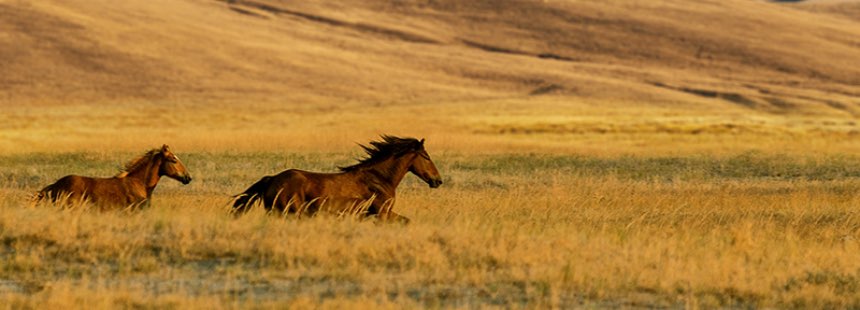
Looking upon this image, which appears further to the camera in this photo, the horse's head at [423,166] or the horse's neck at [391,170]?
the horse's head at [423,166]

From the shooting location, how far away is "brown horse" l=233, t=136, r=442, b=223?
15.5 metres

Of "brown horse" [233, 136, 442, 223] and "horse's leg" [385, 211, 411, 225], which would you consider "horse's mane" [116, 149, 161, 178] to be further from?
"horse's leg" [385, 211, 411, 225]

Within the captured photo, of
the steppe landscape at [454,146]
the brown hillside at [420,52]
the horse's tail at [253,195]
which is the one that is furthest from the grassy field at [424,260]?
the brown hillside at [420,52]

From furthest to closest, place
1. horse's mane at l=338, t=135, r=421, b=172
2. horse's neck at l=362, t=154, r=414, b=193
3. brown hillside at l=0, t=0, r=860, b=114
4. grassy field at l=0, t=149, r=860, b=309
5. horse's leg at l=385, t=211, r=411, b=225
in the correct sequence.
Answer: brown hillside at l=0, t=0, r=860, b=114 → horse's mane at l=338, t=135, r=421, b=172 → horse's neck at l=362, t=154, r=414, b=193 → horse's leg at l=385, t=211, r=411, b=225 → grassy field at l=0, t=149, r=860, b=309

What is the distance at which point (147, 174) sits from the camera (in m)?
17.3

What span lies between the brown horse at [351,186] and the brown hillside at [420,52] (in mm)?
68329

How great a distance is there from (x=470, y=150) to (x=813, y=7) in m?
142

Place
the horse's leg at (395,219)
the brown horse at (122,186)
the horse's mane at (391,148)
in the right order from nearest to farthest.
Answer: the horse's leg at (395,219)
the horse's mane at (391,148)
the brown horse at (122,186)

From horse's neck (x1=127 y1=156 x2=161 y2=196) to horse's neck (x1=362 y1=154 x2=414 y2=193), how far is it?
9.44 ft

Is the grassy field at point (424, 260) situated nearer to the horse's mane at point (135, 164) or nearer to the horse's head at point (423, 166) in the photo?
the horse's head at point (423, 166)

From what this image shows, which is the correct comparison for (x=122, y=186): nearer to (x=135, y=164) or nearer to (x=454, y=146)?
(x=135, y=164)

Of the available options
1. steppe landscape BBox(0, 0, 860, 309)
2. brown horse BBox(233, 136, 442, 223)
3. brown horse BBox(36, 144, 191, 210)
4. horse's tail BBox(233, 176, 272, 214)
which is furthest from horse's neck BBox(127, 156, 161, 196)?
horse's tail BBox(233, 176, 272, 214)

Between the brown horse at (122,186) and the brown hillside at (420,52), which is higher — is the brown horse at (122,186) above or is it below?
above

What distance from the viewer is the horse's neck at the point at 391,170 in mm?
16031
